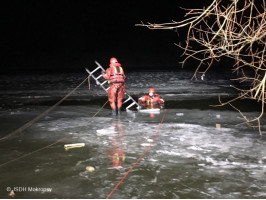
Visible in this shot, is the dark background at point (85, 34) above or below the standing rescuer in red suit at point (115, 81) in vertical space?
above

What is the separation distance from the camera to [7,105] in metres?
12.8

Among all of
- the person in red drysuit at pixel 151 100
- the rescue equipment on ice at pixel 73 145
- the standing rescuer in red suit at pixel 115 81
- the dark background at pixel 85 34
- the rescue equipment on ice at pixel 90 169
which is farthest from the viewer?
the dark background at pixel 85 34

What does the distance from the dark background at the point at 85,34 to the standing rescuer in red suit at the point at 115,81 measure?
4031cm

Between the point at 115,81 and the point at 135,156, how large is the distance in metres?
4.16

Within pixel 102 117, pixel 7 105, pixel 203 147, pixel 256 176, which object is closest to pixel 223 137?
pixel 203 147

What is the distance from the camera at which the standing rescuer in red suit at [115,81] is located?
31.6 feet

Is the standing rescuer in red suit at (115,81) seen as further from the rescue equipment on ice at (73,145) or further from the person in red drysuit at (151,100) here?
the rescue equipment on ice at (73,145)

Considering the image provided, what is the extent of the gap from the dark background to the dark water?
1635 inches

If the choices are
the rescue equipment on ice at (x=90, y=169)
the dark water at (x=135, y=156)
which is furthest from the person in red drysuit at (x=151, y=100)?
the rescue equipment on ice at (x=90, y=169)

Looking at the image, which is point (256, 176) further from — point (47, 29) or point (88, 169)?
point (47, 29)

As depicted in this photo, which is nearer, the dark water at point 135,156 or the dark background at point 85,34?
the dark water at point 135,156

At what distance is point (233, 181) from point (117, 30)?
65141mm

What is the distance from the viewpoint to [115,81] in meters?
9.62

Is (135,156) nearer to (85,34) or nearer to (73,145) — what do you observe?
(73,145)
